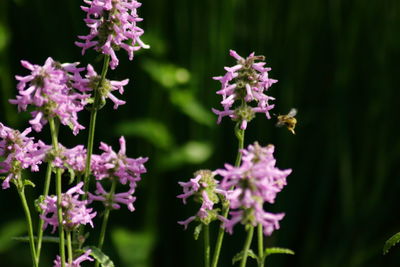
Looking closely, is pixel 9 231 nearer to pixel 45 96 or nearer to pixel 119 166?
pixel 119 166

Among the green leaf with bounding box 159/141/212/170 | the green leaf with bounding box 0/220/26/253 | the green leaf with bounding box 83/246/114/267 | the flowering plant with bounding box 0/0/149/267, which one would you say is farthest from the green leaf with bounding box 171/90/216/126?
the green leaf with bounding box 83/246/114/267

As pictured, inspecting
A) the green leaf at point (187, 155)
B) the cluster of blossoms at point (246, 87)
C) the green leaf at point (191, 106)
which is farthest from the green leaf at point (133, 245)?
the cluster of blossoms at point (246, 87)

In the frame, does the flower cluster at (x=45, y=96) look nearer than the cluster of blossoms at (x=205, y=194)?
Yes

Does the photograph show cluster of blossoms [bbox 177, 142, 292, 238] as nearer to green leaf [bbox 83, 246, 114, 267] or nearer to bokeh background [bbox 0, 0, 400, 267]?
green leaf [bbox 83, 246, 114, 267]

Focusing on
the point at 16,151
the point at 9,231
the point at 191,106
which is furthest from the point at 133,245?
the point at 16,151

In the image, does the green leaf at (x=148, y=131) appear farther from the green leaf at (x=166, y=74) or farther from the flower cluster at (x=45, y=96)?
the flower cluster at (x=45, y=96)

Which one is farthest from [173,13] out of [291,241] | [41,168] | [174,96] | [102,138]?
[291,241]

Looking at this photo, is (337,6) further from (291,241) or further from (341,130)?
(291,241)
